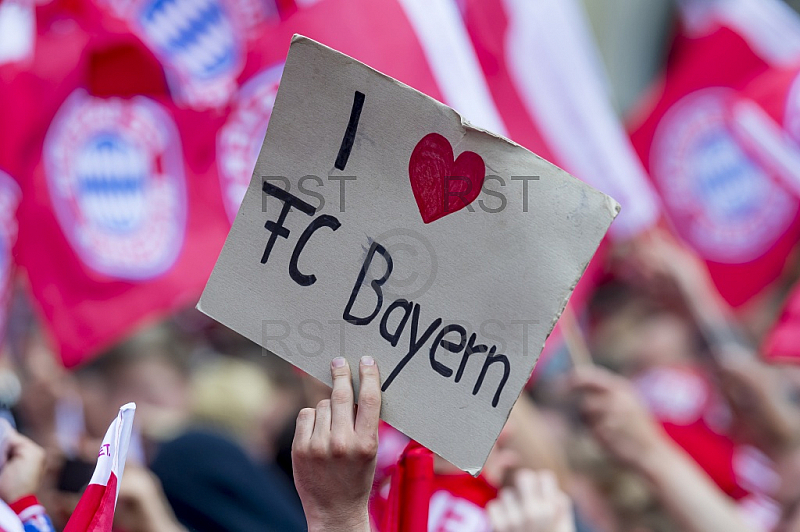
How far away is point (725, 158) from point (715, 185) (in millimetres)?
128

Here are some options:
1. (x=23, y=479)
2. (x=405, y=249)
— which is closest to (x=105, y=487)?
(x=23, y=479)

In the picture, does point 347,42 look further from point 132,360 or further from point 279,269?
point 279,269

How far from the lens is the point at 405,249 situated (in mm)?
1429

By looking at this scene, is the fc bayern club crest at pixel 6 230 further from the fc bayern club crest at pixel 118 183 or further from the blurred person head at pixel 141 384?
the blurred person head at pixel 141 384

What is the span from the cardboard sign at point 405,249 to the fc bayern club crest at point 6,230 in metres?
1.43

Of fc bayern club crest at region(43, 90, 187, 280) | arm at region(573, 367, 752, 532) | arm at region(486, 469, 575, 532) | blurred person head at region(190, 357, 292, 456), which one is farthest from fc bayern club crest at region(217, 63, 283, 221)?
arm at region(486, 469, 575, 532)

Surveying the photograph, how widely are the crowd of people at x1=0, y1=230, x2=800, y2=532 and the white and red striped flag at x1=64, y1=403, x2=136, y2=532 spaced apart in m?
0.14

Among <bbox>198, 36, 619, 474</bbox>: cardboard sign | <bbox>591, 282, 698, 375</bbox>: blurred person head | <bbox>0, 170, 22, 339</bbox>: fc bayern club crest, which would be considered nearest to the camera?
<bbox>198, 36, 619, 474</bbox>: cardboard sign

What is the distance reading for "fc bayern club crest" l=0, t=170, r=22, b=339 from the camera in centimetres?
263

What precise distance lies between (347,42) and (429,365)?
5.74 ft

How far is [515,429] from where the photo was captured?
7.59 feet

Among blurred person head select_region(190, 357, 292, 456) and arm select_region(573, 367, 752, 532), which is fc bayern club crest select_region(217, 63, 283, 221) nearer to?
blurred person head select_region(190, 357, 292, 456)

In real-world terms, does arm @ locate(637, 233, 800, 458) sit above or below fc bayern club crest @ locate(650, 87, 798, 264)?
below

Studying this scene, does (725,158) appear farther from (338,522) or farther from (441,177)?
(338,522)
